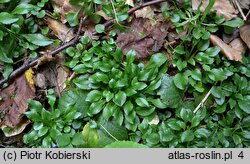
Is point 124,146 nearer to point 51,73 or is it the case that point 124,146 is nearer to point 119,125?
point 119,125

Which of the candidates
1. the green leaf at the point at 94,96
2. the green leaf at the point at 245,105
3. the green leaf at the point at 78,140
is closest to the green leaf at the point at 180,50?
the green leaf at the point at 245,105

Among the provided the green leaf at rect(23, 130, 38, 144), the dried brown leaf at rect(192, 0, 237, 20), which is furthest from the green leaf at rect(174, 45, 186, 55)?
the green leaf at rect(23, 130, 38, 144)

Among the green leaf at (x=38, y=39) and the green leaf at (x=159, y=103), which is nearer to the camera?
the green leaf at (x=159, y=103)

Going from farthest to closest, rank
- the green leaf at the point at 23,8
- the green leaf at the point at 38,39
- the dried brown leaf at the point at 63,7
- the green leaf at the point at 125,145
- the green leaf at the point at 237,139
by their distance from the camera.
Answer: the dried brown leaf at the point at 63,7 → the green leaf at the point at 38,39 → the green leaf at the point at 23,8 → the green leaf at the point at 237,139 → the green leaf at the point at 125,145

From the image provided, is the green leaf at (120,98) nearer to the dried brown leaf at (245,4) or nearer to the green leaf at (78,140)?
the green leaf at (78,140)

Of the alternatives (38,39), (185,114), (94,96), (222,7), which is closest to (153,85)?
(185,114)

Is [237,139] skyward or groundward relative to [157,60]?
groundward

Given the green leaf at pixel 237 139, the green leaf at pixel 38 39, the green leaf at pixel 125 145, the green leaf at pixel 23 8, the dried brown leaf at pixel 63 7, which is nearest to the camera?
the green leaf at pixel 125 145

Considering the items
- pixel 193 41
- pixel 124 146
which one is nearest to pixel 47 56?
pixel 124 146

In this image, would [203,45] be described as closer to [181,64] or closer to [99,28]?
[181,64]
